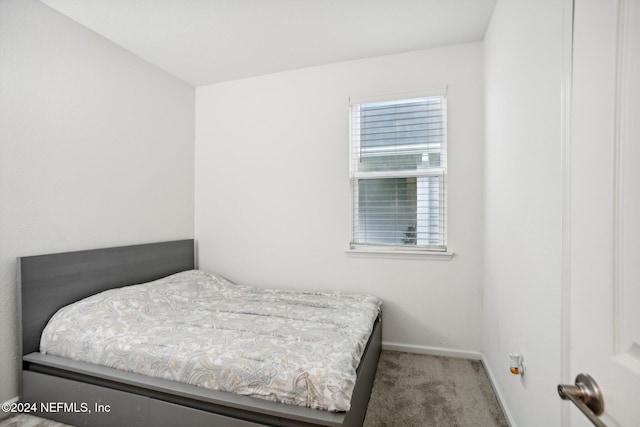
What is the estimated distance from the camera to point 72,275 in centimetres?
210

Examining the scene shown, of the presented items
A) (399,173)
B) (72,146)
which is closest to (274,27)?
(399,173)

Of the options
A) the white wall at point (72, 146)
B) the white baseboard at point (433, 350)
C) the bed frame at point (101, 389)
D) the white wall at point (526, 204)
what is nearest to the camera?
the white wall at point (526, 204)

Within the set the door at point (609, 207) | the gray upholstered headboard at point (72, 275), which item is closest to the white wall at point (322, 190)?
the gray upholstered headboard at point (72, 275)

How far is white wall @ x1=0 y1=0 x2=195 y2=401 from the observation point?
1.87m

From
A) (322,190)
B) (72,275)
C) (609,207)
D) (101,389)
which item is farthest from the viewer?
(322,190)

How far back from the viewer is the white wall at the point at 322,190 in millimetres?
2564

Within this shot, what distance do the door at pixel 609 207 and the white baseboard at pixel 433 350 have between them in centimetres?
199

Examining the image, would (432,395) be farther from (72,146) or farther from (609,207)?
(72,146)

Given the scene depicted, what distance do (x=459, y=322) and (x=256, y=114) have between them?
279 cm

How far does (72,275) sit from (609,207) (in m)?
2.81

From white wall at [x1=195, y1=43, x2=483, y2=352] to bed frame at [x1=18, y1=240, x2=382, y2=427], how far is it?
0.59 m

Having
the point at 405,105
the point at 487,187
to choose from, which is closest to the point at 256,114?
the point at 405,105

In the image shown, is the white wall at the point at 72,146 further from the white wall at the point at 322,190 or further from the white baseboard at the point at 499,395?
the white baseboard at the point at 499,395

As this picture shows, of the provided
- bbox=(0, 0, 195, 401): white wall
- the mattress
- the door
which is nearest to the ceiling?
bbox=(0, 0, 195, 401): white wall
